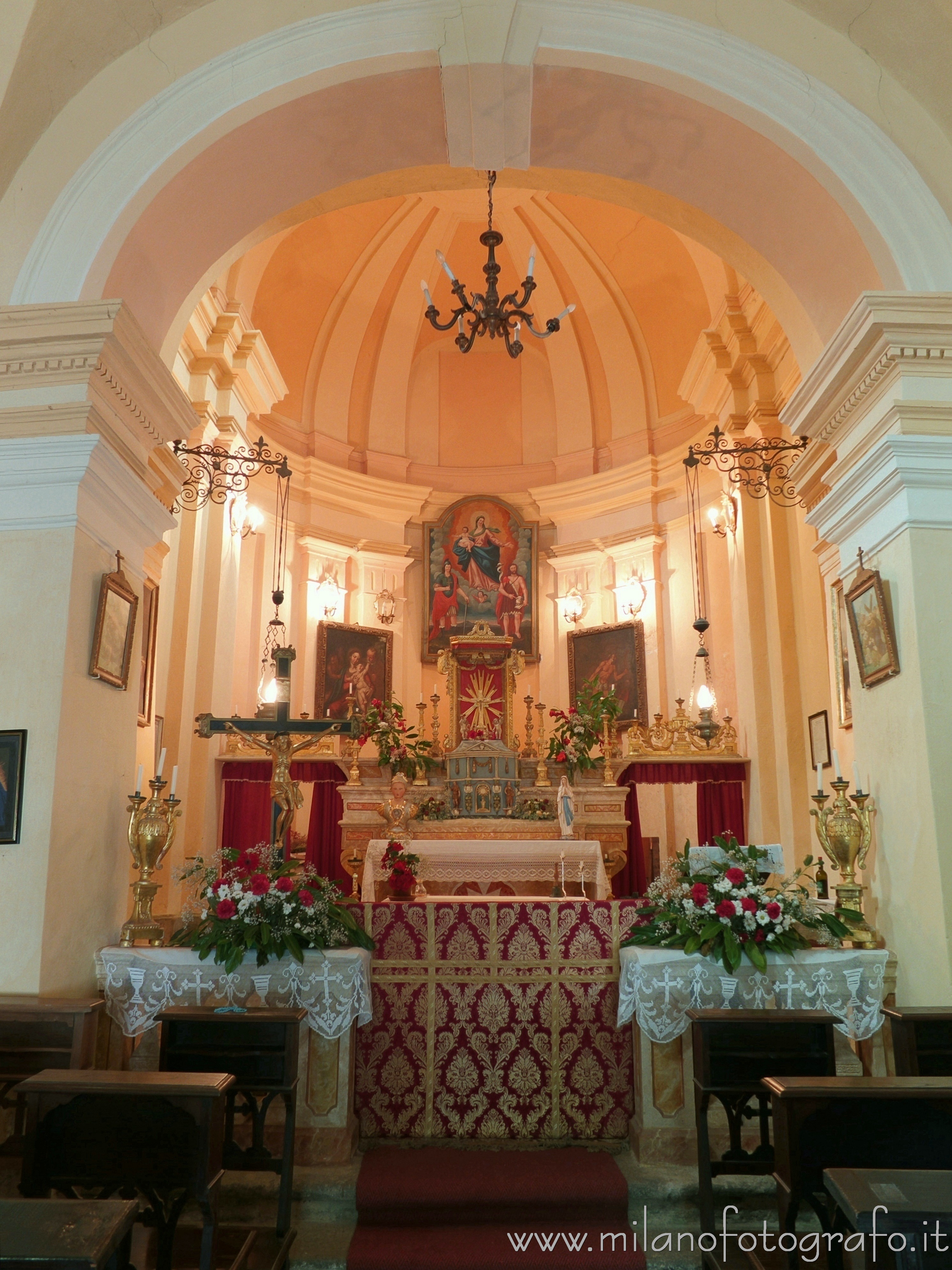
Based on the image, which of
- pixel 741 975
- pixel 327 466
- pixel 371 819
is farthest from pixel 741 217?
pixel 327 466

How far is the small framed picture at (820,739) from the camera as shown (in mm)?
9398

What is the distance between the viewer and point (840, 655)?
27.4ft

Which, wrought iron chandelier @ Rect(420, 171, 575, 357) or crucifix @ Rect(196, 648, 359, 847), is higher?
wrought iron chandelier @ Rect(420, 171, 575, 357)

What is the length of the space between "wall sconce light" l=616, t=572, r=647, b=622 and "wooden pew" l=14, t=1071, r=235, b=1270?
1029cm

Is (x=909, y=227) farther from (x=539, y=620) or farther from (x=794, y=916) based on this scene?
(x=539, y=620)

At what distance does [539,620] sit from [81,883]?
31.2ft

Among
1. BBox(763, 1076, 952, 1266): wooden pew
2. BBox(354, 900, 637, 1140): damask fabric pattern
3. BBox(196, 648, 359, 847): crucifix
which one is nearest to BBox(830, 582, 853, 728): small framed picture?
BBox(354, 900, 637, 1140): damask fabric pattern

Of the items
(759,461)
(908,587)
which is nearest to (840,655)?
(908,587)

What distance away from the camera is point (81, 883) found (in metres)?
5.67

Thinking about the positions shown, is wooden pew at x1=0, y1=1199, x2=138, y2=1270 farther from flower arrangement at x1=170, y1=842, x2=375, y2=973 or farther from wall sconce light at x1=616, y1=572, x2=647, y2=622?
wall sconce light at x1=616, y1=572, x2=647, y2=622

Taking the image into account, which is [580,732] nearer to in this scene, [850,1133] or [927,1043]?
[927,1043]

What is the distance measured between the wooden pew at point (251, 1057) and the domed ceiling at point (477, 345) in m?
10.1

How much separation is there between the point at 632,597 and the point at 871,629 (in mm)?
7667

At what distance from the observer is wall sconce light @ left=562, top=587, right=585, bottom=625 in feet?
46.4
